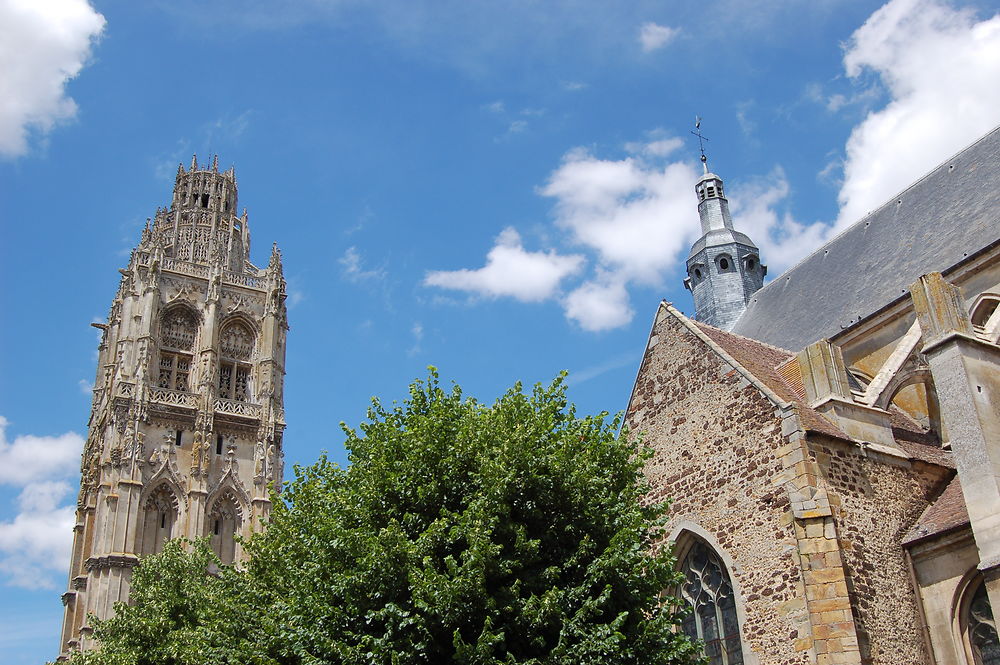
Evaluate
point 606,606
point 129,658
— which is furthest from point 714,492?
point 129,658

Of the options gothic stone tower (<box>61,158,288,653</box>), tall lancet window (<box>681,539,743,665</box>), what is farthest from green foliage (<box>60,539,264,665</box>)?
gothic stone tower (<box>61,158,288,653</box>)

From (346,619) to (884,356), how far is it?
12.0 metres

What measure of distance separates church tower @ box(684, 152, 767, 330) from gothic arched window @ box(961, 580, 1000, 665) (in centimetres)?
2054

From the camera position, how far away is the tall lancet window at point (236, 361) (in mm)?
45969

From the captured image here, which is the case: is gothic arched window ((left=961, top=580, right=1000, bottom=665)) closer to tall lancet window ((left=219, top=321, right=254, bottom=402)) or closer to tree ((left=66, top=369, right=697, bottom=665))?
tree ((left=66, top=369, right=697, bottom=665))

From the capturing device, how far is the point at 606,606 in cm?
1046

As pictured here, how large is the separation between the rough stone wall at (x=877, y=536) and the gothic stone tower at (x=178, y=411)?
31.6 m

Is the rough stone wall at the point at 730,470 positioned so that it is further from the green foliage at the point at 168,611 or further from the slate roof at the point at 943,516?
the green foliage at the point at 168,611

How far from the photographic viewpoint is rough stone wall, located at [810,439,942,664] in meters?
11.0

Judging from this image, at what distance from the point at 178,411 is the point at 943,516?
36688 millimetres

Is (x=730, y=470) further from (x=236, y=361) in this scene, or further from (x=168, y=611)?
(x=236, y=361)

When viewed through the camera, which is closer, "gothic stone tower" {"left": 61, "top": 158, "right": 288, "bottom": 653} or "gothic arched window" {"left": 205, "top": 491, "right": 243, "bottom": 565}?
"gothic stone tower" {"left": 61, "top": 158, "right": 288, "bottom": 653}

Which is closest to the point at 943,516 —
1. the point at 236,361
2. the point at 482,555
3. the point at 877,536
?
the point at 877,536

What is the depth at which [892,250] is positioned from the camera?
2052 centimetres
